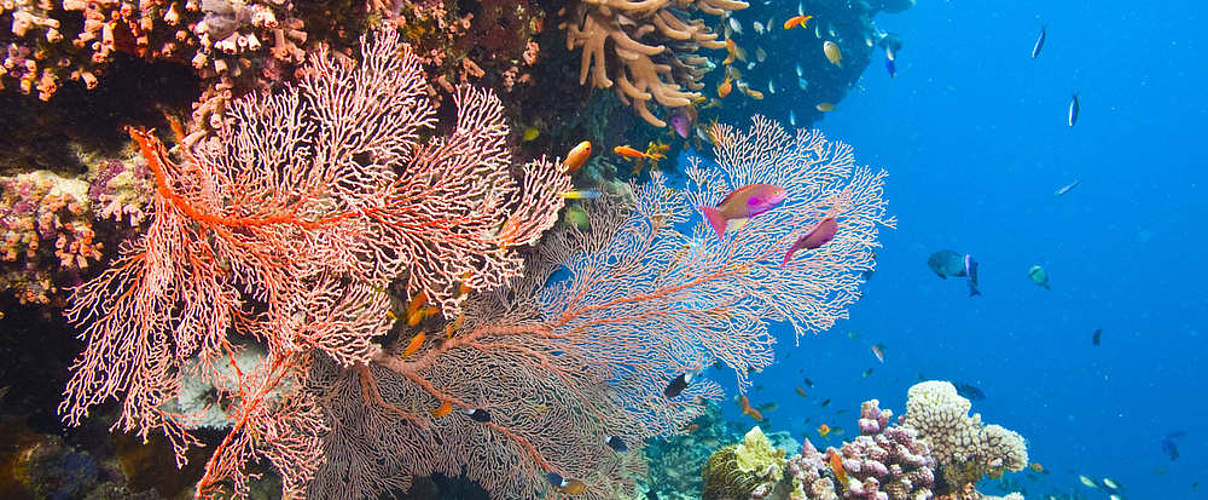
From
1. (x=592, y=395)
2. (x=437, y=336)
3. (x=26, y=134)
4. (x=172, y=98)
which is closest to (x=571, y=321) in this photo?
(x=592, y=395)

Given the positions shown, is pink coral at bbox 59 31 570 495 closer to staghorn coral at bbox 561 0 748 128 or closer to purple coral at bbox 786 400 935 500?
staghorn coral at bbox 561 0 748 128

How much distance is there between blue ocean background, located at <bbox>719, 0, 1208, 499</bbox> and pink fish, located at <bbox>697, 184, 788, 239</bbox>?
183 feet

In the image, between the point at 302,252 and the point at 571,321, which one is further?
the point at 571,321

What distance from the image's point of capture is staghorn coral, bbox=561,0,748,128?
384 cm

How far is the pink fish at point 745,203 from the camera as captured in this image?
349cm

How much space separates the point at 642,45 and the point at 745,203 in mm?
1435

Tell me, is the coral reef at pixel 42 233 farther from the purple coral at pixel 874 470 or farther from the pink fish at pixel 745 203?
Result: the purple coral at pixel 874 470

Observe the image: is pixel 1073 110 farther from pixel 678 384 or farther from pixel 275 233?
pixel 275 233

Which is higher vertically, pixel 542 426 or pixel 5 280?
pixel 542 426

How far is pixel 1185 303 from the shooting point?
219 ft

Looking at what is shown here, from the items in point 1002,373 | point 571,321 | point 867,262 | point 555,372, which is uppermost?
point 1002,373

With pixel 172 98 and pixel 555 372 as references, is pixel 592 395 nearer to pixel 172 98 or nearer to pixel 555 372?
pixel 555 372

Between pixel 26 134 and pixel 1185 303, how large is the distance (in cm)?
10040

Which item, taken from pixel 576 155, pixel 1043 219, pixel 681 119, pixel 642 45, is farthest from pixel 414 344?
pixel 1043 219
